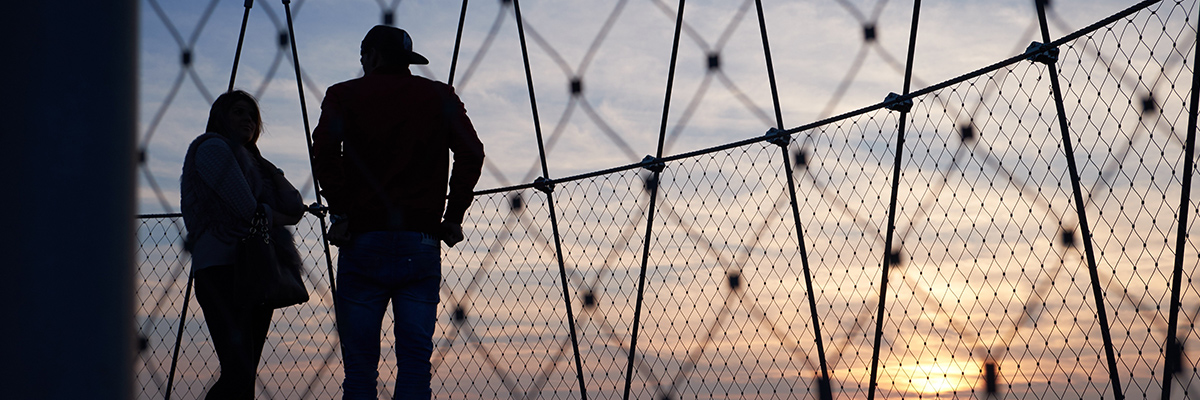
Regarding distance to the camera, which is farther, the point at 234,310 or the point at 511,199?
the point at 511,199

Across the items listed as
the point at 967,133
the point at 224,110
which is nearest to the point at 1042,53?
the point at 967,133

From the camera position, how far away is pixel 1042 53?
2.80 metres

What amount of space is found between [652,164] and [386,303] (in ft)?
5.28

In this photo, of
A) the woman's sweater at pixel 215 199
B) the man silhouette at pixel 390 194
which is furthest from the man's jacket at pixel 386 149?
the woman's sweater at pixel 215 199

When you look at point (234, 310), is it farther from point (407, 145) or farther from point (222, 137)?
point (407, 145)

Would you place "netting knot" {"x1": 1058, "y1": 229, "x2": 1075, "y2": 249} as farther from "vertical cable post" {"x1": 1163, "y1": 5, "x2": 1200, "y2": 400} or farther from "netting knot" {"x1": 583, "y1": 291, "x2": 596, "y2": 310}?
"netting knot" {"x1": 583, "y1": 291, "x2": 596, "y2": 310}

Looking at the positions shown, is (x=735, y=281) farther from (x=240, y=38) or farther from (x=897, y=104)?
(x=240, y=38)

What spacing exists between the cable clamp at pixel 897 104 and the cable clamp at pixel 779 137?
0.42 metres

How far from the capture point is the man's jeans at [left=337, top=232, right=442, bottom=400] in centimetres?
A: 240

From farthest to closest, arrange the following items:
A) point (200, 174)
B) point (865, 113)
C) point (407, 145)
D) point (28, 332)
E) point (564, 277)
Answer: point (564, 277), point (865, 113), point (200, 174), point (407, 145), point (28, 332)

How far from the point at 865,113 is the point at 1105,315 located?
938 millimetres

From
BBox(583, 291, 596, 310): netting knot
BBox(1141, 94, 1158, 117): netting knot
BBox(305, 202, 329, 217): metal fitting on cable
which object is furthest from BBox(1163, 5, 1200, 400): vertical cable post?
BBox(305, 202, 329, 217): metal fitting on cable

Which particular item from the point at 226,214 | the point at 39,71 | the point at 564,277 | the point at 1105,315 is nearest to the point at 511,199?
the point at 564,277

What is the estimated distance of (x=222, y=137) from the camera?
8.55 ft
